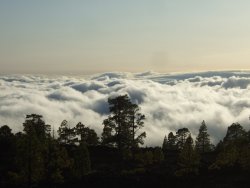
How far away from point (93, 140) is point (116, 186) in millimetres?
41258

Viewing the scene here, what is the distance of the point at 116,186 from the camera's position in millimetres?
59406

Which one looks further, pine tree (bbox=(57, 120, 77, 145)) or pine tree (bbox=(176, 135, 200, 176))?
pine tree (bbox=(57, 120, 77, 145))

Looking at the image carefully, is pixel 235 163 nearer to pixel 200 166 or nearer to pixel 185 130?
pixel 200 166

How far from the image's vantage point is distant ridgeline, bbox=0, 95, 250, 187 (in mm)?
57156

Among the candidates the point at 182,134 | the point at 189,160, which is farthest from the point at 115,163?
the point at 182,134

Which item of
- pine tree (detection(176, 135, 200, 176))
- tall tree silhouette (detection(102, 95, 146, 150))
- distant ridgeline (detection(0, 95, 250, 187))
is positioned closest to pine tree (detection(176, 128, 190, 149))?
distant ridgeline (detection(0, 95, 250, 187))

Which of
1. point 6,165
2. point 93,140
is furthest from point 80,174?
point 93,140

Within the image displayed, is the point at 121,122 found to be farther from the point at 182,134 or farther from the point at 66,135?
the point at 182,134

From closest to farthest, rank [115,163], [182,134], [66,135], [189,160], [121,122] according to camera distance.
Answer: [189,160] < [121,122] < [115,163] < [66,135] < [182,134]

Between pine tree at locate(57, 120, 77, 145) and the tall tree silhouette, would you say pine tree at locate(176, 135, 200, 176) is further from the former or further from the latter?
pine tree at locate(57, 120, 77, 145)

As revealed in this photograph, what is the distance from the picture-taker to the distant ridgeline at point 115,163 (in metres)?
57.2

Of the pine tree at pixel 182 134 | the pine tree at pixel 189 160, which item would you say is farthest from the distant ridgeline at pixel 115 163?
the pine tree at pixel 182 134

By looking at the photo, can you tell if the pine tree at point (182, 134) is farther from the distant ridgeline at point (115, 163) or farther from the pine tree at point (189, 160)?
the pine tree at point (189, 160)

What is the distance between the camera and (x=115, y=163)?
8175cm
